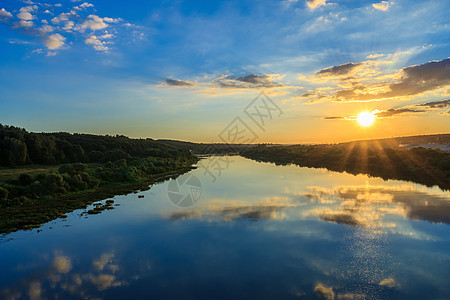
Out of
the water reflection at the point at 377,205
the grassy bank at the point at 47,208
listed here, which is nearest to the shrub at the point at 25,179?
the grassy bank at the point at 47,208

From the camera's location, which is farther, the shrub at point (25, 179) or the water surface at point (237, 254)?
the shrub at point (25, 179)

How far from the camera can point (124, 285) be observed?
8852 millimetres

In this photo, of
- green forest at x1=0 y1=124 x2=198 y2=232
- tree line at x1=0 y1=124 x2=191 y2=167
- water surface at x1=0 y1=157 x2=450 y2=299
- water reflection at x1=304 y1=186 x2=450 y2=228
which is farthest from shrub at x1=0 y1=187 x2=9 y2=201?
tree line at x1=0 y1=124 x2=191 y2=167

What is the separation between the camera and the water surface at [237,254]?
8523mm

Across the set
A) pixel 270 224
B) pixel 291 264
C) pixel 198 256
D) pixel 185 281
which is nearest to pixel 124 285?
pixel 185 281

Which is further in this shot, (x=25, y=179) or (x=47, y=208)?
(x=25, y=179)

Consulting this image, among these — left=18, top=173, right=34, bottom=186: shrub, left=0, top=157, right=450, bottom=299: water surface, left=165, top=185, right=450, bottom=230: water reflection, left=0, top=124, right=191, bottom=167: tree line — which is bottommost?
left=0, top=157, right=450, bottom=299: water surface

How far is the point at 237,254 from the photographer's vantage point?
11.2 metres

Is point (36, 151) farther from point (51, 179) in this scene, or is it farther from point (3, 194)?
point (3, 194)

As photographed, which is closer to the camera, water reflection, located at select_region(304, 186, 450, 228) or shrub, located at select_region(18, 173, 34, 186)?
water reflection, located at select_region(304, 186, 450, 228)

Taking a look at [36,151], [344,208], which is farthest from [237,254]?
[36,151]

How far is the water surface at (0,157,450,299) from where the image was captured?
8523mm

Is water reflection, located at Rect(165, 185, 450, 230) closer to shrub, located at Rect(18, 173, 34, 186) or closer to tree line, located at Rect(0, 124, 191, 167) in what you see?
shrub, located at Rect(18, 173, 34, 186)

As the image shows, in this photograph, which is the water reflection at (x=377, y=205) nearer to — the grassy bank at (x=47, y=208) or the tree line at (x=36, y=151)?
the grassy bank at (x=47, y=208)
